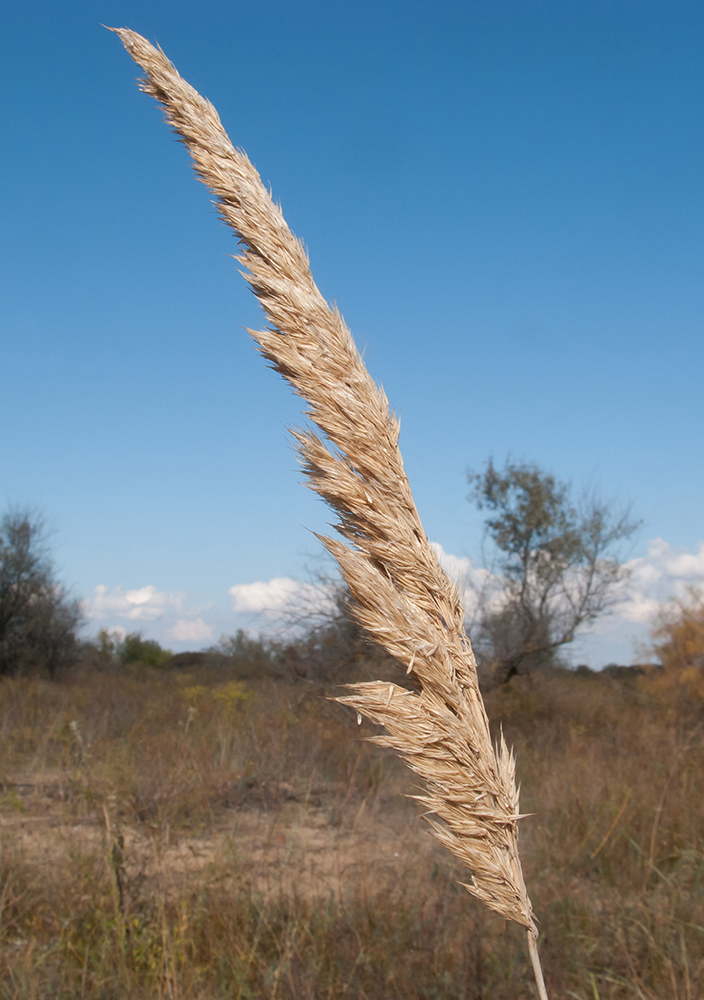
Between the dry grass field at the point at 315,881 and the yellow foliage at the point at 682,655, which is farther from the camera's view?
the yellow foliage at the point at 682,655

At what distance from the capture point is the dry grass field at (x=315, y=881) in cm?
262

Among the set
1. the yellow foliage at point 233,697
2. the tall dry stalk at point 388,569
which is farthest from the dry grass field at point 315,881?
the yellow foliage at point 233,697

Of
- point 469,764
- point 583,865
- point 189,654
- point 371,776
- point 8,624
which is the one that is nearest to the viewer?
point 469,764

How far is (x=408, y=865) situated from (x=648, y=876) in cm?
149

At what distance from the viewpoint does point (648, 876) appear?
3.94 metres

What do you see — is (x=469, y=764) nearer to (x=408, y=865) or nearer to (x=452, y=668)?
(x=452, y=668)

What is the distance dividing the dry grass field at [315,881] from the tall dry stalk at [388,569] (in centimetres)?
69

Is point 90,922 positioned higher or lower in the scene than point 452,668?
lower

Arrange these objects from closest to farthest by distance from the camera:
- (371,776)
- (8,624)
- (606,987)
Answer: (606,987) → (371,776) → (8,624)

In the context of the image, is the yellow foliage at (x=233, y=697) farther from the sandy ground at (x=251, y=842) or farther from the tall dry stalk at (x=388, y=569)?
the tall dry stalk at (x=388, y=569)

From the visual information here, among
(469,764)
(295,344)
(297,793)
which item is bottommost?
(297,793)

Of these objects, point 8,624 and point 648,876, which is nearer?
point 648,876

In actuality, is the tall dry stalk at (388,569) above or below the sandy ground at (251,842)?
above

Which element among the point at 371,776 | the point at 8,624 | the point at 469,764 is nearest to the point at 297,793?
the point at 371,776
